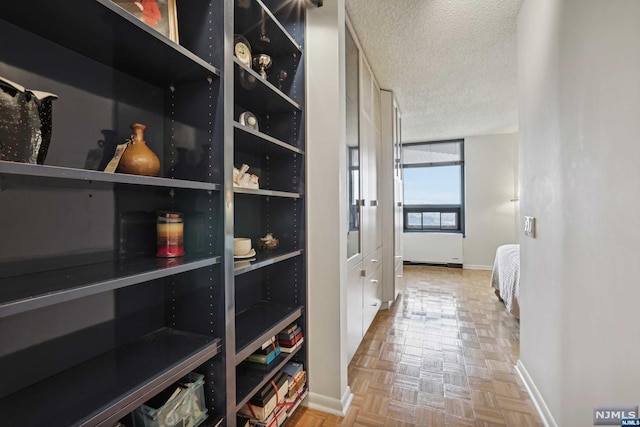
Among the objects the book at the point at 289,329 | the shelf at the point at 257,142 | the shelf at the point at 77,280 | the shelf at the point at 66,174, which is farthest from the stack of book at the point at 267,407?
the shelf at the point at 257,142

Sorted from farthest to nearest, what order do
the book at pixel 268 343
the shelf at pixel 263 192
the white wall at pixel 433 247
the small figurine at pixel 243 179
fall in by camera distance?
the white wall at pixel 433 247
the book at pixel 268 343
the small figurine at pixel 243 179
the shelf at pixel 263 192

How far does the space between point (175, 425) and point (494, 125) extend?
5622 mm

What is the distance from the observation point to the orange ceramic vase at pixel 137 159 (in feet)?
2.93

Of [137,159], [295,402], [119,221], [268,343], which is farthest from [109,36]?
[295,402]

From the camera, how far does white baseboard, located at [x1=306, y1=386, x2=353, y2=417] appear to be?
162 cm

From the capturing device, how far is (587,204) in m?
1.18

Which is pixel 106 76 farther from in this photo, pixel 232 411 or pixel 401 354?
pixel 401 354

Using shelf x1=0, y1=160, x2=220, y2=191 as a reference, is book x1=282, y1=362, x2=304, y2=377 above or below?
below

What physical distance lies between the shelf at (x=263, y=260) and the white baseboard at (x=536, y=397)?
1564 millimetres

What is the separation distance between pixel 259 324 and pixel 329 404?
27.8 inches

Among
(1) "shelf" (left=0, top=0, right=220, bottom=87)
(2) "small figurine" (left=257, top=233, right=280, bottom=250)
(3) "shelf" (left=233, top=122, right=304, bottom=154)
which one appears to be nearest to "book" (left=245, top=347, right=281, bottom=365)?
(2) "small figurine" (left=257, top=233, right=280, bottom=250)

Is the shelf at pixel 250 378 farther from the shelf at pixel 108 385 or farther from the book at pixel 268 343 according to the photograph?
the shelf at pixel 108 385

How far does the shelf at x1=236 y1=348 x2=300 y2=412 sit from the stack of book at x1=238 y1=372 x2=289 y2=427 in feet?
0.24

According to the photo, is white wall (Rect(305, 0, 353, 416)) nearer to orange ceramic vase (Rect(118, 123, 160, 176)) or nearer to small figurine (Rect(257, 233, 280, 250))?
small figurine (Rect(257, 233, 280, 250))
